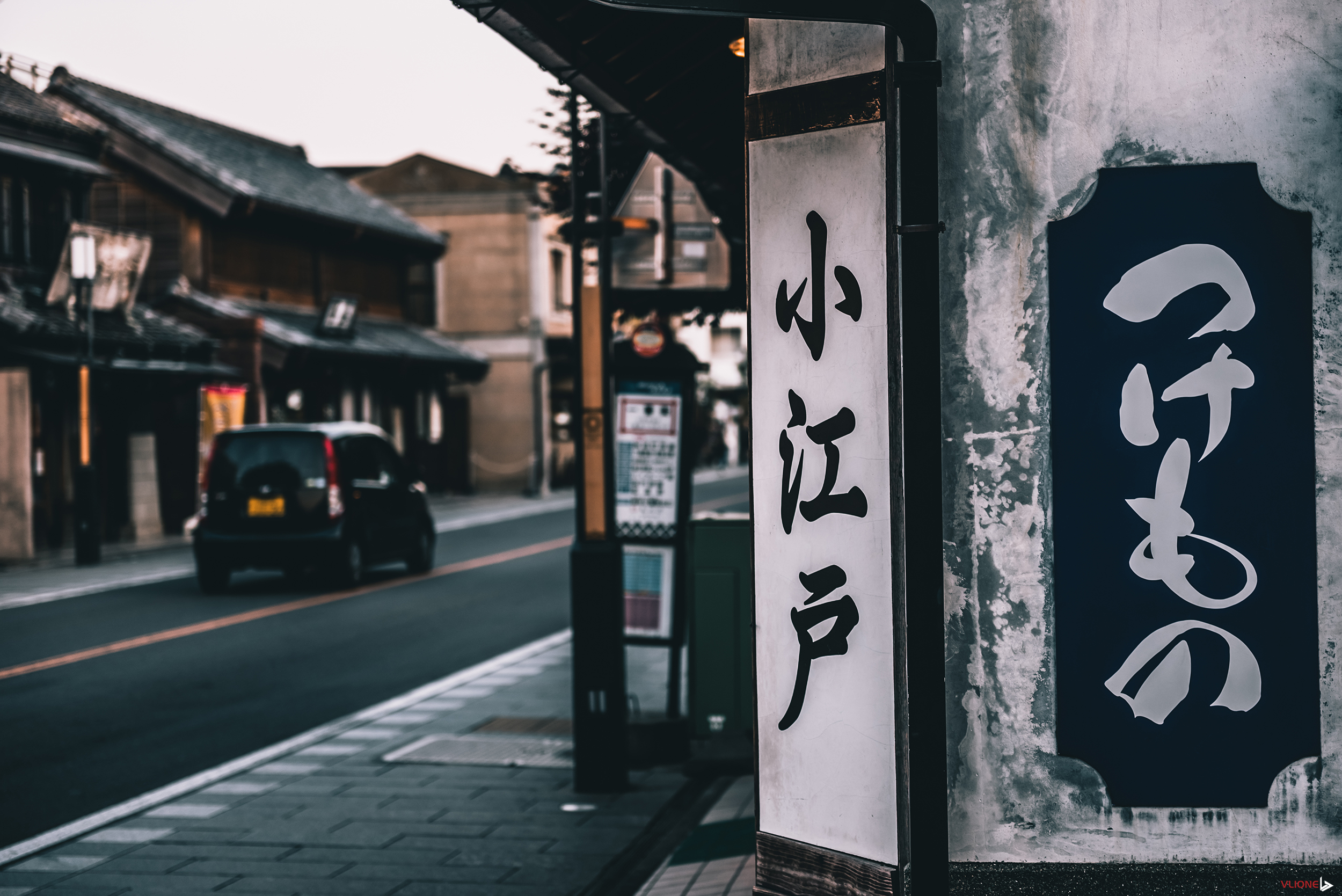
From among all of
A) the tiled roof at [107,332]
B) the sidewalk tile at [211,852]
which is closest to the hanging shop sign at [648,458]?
the sidewalk tile at [211,852]

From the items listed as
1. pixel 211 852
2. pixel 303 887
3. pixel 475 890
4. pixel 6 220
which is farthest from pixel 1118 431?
pixel 6 220

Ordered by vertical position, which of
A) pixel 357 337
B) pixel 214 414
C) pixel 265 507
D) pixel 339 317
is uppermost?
pixel 339 317

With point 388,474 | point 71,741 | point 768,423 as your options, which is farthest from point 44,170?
point 768,423

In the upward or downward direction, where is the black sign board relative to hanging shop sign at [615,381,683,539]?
upward

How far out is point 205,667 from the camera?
1047 centimetres

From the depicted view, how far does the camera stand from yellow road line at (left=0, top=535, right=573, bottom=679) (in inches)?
421

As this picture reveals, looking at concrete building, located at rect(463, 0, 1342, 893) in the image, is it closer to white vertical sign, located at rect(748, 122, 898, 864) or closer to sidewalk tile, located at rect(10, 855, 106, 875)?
white vertical sign, located at rect(748, 122, 898, 864)

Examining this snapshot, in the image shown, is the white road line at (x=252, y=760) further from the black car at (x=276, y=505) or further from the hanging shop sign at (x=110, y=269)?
the hanging shop sign at (x=110, y=269)

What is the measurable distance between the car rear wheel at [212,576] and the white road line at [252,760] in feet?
18.9

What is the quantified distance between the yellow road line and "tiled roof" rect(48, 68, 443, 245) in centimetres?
1261

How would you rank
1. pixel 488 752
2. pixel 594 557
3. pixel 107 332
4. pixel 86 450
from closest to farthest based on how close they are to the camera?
pixel 594 557 → pixel 488 752 → pixel 86 450 → pixel 107 332

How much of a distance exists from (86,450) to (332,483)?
21.1 ft

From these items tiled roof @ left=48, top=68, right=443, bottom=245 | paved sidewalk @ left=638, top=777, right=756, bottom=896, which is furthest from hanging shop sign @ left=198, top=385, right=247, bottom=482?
paved sidewalk @ left=638, top=777, right=756, bottom=896

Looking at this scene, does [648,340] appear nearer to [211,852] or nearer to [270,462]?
[211,852]
